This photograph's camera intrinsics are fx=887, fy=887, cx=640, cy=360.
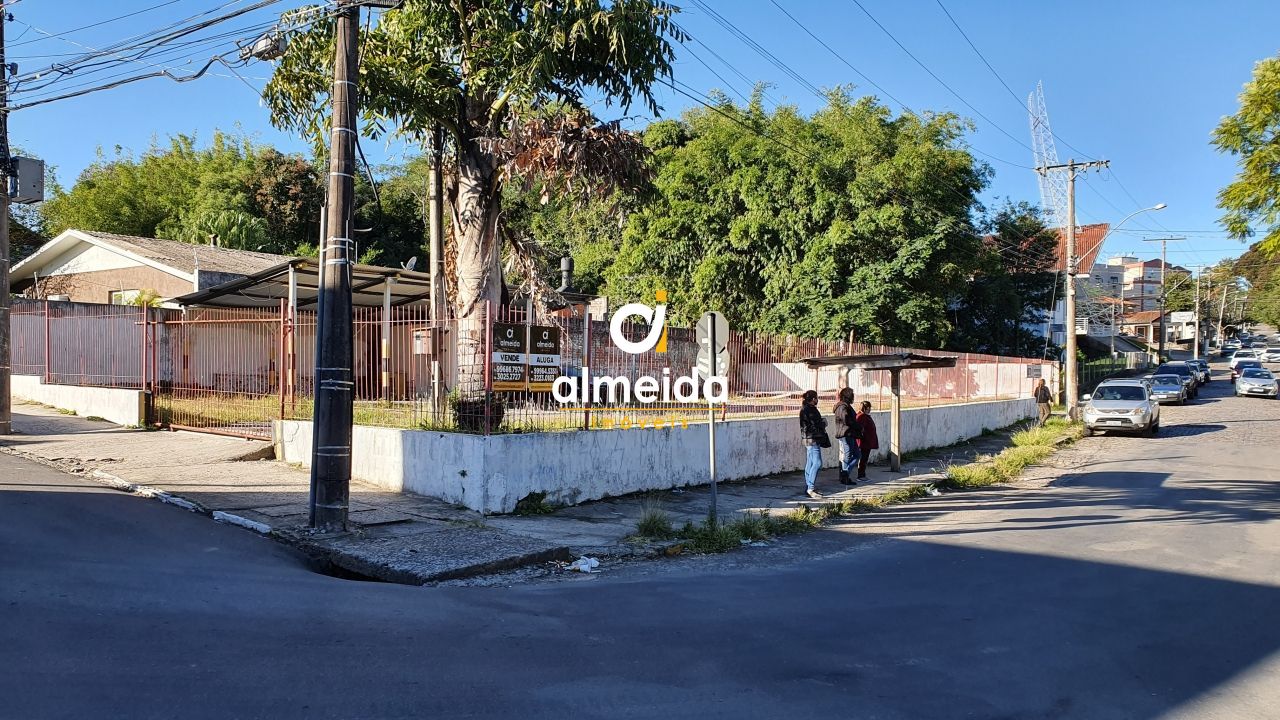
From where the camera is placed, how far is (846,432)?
14.7 metres

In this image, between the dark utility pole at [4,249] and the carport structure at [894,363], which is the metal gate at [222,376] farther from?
the carport structure at [894,363]

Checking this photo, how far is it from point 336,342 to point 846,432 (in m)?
8.73

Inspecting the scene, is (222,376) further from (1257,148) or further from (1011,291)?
(1011,291)

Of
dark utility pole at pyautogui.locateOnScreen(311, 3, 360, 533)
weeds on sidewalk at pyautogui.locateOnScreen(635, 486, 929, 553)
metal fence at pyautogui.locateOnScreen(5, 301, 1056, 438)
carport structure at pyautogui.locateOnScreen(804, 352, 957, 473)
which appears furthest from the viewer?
carport structure at pyautogui.locateOnScreen(804, 352, 957, 473)

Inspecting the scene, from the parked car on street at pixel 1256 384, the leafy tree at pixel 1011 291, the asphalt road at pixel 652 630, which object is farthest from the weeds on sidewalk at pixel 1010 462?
the parked car on street at pixel 1256 384

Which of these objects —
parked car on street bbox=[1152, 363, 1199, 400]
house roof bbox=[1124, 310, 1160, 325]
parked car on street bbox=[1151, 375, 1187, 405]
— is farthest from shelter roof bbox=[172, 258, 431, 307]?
house roof bbox=[1124, 310, 1160, 325]

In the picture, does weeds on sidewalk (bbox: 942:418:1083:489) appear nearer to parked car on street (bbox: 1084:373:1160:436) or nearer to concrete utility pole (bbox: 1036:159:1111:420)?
parked car on street (bbox: 1084:373:1160:436)

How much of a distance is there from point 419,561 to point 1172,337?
125903 millimetres

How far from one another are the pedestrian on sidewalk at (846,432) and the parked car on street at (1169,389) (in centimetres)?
2847

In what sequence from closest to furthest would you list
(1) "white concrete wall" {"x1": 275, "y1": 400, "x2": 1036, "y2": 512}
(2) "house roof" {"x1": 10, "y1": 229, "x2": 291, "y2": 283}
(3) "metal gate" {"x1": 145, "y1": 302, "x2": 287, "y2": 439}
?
(1) "white concrete wall" {"x1": 275, "y1": 400, "x2": 1036, "y2": 512} → (3) "metal gate" {"x1": 145, "y1": 302, "x2": 287, "y2": 439} → (2) "house roof" {"x1": 10, "y1": 229, "x2": 291, "y2": 283}

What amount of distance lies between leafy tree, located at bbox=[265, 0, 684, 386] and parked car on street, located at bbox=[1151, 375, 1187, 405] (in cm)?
3370

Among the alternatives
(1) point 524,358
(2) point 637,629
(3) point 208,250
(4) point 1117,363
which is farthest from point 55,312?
(4) point 1117,363

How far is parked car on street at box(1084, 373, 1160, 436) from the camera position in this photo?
24.7 meters

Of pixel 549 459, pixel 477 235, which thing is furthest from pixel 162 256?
pixel 549 459
